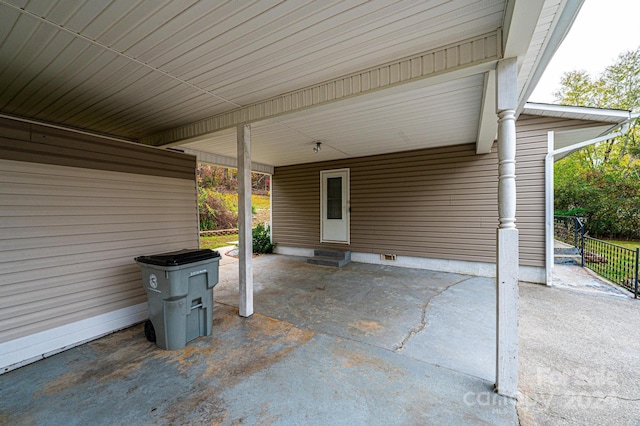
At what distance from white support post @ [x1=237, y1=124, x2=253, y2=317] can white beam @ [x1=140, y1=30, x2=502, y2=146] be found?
252 millimetres

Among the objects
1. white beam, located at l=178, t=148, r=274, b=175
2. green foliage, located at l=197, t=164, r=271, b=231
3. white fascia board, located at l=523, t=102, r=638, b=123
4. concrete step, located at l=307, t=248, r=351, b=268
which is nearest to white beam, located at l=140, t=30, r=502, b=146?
white beam, located at l=178, t=148, r=274, b=175

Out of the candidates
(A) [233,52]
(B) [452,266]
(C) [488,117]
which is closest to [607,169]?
(B) [452,266]

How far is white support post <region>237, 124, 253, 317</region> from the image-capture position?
10.7 ft

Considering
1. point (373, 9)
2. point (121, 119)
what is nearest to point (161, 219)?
point (121, 119)

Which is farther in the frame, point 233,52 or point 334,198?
point 334,198

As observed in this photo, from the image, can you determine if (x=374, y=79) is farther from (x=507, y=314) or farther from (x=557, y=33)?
(x=507, y=314)

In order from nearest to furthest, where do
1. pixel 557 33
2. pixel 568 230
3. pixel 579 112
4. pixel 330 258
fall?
pixel 557 33 → pixel 579 112 → pixel 330 258 → pixel 568 230

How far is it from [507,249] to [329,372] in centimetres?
177

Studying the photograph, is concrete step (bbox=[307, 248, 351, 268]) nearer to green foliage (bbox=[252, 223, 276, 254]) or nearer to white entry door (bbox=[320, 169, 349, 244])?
white entry door (bbox=[320, 169, 349, 244])

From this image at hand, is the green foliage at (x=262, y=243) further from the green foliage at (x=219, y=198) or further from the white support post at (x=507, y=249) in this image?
the white support post at (x=507, y=249)

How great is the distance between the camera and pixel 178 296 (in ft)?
8.30

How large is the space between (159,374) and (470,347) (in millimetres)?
2961

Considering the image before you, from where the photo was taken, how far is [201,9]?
159 cm

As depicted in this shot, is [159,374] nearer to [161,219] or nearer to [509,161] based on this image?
[161,219]
